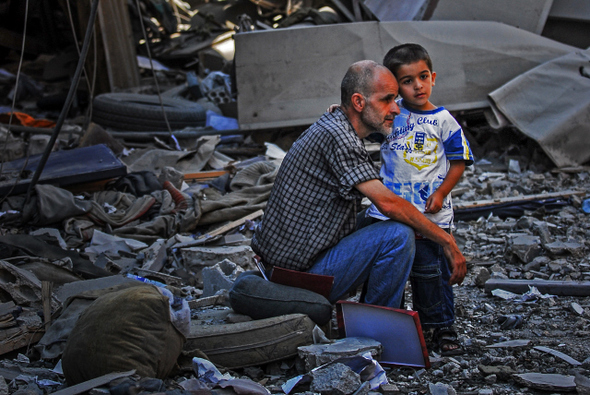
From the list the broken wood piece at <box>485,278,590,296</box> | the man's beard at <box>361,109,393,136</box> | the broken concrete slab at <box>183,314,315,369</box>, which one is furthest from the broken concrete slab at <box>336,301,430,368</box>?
the broken wood piece at <box>485,278,590,296</box>

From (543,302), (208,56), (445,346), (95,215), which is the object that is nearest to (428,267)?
(445,346)

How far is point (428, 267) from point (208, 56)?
10.0 meters

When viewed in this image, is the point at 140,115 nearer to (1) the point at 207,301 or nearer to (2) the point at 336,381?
(1) the point at 207,301

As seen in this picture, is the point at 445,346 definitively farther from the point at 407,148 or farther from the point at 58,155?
the point at 58,155

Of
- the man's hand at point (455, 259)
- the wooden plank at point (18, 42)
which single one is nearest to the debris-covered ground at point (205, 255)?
the man's hand at point (455, 259)

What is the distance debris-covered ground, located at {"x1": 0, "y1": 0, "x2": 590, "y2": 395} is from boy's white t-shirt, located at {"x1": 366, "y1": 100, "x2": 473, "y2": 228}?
2.32ft

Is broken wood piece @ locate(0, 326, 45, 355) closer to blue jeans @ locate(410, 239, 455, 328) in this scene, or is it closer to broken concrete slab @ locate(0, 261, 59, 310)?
broken concrete slab @ locate(0, 261, 59, 310)

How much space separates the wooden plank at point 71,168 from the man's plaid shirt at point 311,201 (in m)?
3.52

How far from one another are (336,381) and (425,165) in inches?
47.4

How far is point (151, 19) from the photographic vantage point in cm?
1373

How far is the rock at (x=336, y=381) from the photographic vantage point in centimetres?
241

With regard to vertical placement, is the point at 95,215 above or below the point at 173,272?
above

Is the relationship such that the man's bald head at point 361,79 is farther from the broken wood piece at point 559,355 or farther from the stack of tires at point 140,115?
the stack of tires at point 140,115

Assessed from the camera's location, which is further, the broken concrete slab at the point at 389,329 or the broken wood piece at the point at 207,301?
the broken wood piece at the point at 207,301
